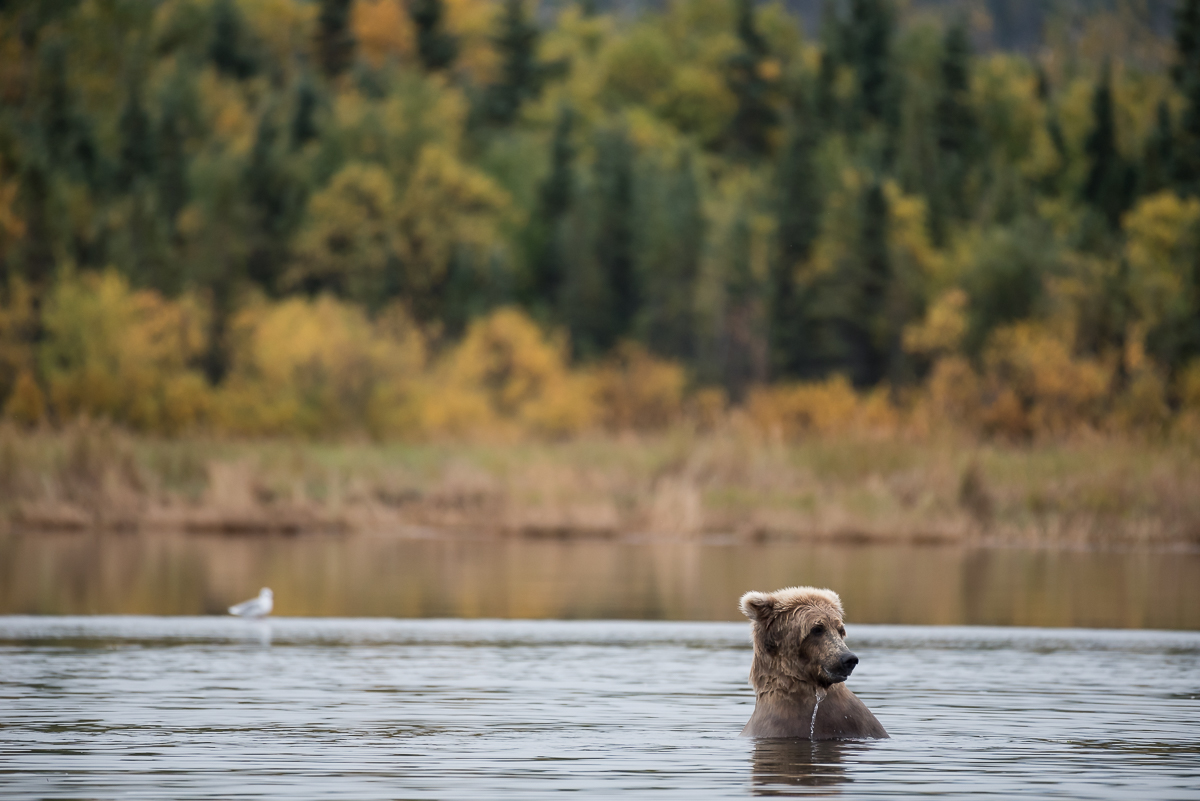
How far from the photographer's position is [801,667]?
12.0 meters

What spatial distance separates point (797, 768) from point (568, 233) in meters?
71.1

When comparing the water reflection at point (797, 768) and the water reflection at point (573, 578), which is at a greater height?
the water reflection at point (797, 768)

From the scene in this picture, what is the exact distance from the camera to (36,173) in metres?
71.6

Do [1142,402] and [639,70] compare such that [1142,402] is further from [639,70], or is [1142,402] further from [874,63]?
[639,70]

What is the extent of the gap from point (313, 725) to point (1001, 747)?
480 cm

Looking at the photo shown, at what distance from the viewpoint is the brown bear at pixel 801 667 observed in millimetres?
11789

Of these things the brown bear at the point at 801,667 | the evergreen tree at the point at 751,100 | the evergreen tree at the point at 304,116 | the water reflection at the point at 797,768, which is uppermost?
the evergreen tree at the point at 751,100

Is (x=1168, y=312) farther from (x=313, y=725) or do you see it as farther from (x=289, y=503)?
(x=313, y=725)

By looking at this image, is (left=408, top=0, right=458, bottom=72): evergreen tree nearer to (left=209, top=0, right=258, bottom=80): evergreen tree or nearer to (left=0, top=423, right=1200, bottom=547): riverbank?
(left=209, top=0, right=258, bottom=80): evergreen tree

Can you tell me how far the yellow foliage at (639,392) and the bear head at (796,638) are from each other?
188 ft

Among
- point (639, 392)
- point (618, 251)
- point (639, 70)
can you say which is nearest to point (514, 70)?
point (639, 70)

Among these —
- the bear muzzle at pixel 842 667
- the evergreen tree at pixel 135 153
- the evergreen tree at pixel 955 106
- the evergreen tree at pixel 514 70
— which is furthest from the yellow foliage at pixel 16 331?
the bear muzzle at pixel 842 667

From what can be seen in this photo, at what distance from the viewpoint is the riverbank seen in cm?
3625

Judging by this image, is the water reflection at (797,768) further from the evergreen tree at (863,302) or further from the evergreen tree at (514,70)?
the evergreen tree at (514,70)
